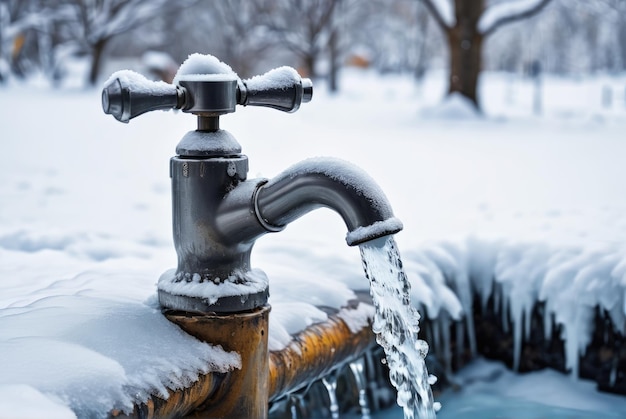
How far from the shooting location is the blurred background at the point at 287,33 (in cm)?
910

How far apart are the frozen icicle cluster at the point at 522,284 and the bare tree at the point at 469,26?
712cm

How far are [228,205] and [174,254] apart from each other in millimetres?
845

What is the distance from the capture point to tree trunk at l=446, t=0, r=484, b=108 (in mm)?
8844

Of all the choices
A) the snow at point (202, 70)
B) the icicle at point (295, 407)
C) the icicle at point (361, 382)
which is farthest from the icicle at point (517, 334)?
the snow at point (202, 70)

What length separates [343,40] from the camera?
20812 mm

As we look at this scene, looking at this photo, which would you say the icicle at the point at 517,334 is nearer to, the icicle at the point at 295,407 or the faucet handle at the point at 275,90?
the icicle at the point at 295,407

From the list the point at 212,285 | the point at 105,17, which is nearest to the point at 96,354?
the point at 212,285

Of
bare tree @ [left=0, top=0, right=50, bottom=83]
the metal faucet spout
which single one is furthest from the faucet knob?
Result: bare tree @ [left=0, top=0, right=50, bottom=83]

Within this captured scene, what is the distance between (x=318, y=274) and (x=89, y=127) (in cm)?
395

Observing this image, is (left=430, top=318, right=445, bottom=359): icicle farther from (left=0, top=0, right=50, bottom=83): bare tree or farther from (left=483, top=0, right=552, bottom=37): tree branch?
(left=0, top=0, right=50, bottom=83): bare tree

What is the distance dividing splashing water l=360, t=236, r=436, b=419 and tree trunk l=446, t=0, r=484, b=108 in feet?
26.5

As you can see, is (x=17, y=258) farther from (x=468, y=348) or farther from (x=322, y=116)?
(x=322, y=116)

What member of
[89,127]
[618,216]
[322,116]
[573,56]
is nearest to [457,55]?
[322,116]

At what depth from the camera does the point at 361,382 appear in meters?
1.71
